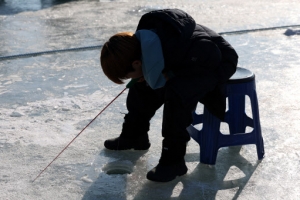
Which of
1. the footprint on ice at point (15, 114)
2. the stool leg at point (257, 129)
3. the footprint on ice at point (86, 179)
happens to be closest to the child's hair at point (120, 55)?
the footprint on ice at point (86, 179)

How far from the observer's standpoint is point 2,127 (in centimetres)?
347

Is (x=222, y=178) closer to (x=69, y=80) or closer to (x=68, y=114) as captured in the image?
(x=68, y=114)

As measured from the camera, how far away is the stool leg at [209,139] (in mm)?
2877

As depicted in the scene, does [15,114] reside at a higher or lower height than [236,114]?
lower

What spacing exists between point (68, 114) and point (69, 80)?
759 millimetres

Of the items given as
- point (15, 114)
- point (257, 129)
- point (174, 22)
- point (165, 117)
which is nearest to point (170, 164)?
point (165, 117)

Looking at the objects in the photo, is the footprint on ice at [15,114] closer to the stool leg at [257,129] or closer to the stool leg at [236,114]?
the stool leg at [236,114]

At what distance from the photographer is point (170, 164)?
2783 mm

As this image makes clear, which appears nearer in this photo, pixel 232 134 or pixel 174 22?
pixel 174 22

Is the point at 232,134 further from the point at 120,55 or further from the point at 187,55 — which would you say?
the point at 120,55

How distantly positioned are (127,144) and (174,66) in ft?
2.23

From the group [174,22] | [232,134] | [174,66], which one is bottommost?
[232,134]

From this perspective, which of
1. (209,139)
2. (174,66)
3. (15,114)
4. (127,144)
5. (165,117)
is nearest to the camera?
(174,66)

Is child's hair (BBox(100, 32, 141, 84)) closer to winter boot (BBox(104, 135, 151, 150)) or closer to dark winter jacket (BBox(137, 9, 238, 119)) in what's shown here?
dark winter jacket (BBox(137, 9, 238, 119))
